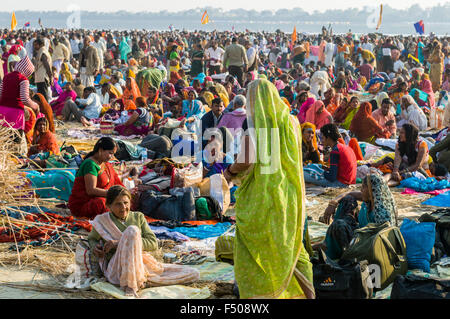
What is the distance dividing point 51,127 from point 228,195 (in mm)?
3525

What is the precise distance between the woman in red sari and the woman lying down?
3.71ft

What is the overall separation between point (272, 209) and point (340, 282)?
29.8 inches

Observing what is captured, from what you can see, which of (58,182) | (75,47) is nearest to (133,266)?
(58,182)

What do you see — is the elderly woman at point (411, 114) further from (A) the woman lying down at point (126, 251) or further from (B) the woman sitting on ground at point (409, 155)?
(A) the woman lying down at point (126, 251)

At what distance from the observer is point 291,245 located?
3.60 metres

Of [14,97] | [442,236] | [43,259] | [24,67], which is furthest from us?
[24,67]

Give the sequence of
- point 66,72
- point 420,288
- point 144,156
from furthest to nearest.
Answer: point 66,72, point 144,156, point 420,288

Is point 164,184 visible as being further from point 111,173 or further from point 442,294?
point 442,294

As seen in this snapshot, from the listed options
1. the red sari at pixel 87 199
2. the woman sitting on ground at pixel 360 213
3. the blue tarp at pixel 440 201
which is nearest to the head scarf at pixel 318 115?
the blue tarp at pixel 440 201

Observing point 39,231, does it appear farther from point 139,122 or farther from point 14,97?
point 139,122

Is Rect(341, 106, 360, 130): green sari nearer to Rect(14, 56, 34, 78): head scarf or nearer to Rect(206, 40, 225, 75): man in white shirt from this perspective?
Rect(14, 56, 34, 78): head scarf

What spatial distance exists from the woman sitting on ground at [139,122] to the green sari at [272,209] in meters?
6.18

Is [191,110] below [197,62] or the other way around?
below

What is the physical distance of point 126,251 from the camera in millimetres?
4074
